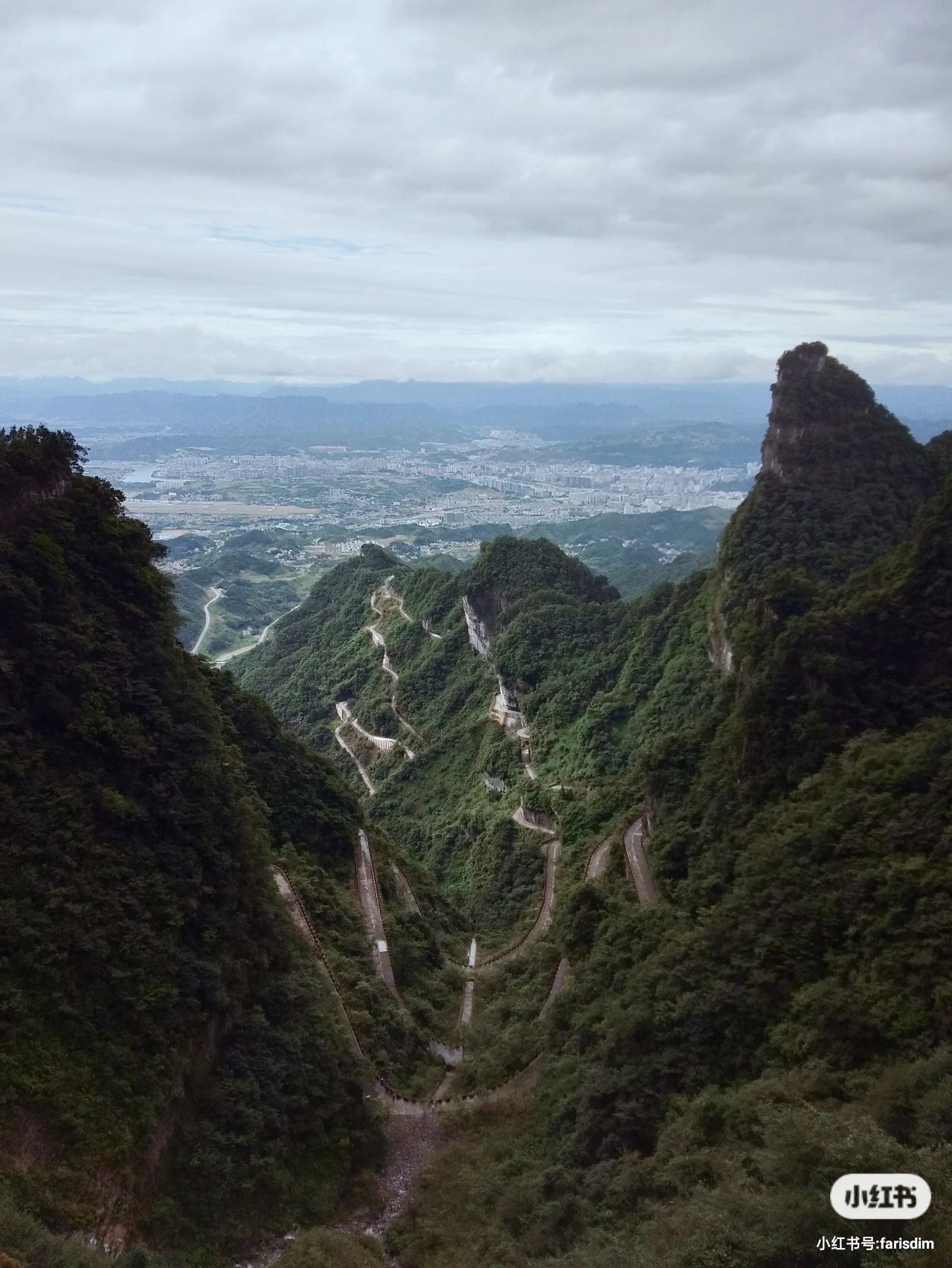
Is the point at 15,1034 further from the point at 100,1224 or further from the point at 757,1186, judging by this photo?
the point at 757,1186

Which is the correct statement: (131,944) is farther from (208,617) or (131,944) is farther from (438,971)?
(208,617)

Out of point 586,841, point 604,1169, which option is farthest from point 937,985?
point 586,841

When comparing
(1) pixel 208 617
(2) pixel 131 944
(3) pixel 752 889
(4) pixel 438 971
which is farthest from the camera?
(1) pixel 208 617

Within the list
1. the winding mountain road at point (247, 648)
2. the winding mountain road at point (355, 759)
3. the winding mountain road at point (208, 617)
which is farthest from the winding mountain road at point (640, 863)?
the winding mountain road at point (208, 617)

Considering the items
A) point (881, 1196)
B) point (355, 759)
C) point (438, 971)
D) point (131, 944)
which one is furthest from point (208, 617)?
point (881, 1196)

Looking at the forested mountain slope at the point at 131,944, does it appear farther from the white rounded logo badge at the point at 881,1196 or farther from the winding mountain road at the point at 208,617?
the winding mountain road at the point at 208,617

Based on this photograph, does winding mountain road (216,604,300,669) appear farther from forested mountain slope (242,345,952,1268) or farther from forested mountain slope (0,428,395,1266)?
forested mountain slope (0,428,395,1266)
